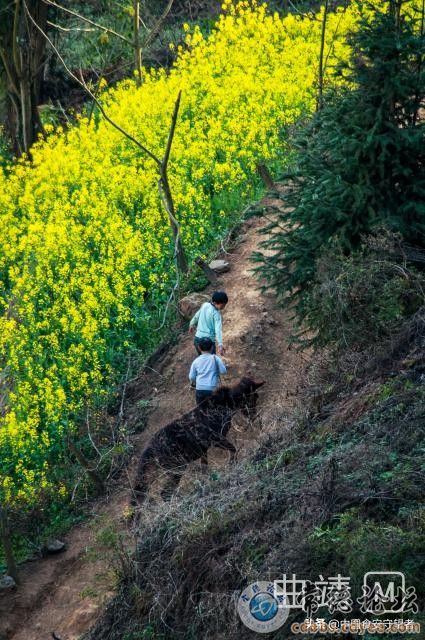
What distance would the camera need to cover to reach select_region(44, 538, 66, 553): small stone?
1243 centimetres

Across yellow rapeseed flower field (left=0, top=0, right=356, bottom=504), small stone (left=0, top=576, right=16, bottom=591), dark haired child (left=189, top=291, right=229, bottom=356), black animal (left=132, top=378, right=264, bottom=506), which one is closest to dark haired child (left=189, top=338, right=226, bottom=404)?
black animal (left=132, top=378, right=264, bottom=506)

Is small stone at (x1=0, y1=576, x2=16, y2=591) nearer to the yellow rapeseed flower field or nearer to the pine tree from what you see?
the yellow rapeseed flower field

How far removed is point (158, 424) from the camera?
13859 mm

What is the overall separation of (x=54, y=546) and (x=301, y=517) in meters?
5.14

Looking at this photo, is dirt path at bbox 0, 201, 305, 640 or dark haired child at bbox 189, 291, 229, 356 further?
dark haired child at bbox 189, 291, 229, 356

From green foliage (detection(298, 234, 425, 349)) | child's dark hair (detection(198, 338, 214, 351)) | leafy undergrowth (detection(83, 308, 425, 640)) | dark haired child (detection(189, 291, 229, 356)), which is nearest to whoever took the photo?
leafy undergrowth (detection(83, 308, 425, 640))

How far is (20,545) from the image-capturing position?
12.9 meters

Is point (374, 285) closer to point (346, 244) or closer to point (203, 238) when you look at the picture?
point (346, 244)

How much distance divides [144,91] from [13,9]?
16.6ft

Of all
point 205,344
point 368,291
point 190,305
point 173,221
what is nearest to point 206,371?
point 205,344

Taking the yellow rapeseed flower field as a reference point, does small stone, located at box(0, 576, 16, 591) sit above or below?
below
